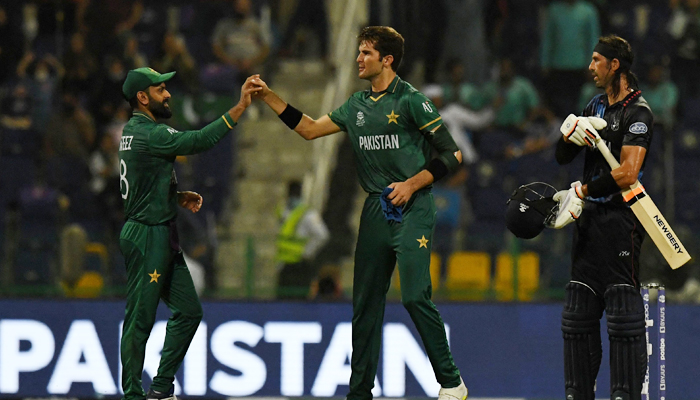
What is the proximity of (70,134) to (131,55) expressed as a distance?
4.31 feet

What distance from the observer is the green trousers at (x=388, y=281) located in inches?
277

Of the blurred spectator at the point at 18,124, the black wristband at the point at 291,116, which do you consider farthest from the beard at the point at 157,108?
the blurred spectator at the point at 18,124

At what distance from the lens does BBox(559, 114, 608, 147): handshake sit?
6652 millimetres

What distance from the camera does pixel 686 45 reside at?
47.9 ft

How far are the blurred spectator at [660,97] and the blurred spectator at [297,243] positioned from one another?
445 centimetres

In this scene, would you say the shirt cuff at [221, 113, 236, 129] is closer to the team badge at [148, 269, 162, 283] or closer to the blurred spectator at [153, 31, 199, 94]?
the team badge at [148, 269, 162, 283]

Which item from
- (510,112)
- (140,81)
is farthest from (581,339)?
(510,112)

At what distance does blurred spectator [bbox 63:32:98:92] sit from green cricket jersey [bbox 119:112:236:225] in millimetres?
7246

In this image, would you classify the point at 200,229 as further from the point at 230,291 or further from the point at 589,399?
the point at 589,399

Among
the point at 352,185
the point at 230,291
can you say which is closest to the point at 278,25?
the point at 352,185

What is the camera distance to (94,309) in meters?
10.2

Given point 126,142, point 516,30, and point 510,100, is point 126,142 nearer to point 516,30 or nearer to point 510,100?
point 510,100

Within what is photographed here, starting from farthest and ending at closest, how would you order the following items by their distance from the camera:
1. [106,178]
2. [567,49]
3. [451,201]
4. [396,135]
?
1. [567,49]
2. [106,178]
3. [451,201]
4. [396,135]

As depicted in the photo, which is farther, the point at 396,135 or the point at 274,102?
the point at 274,102
